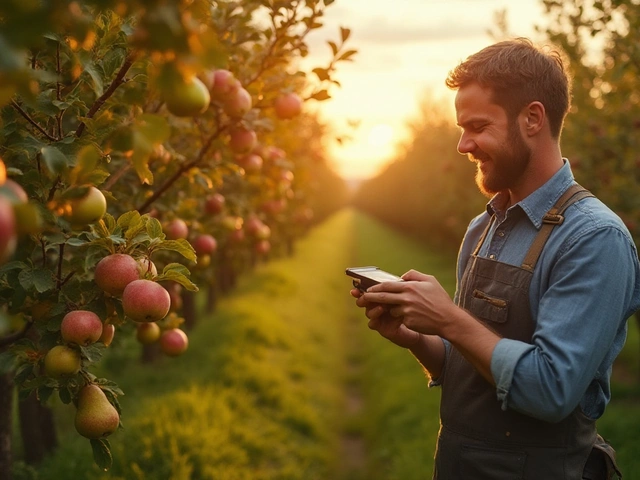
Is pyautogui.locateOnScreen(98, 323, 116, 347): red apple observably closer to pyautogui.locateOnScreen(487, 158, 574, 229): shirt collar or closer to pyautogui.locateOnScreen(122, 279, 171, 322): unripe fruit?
pyautogui.locateOnScreen(122, 279, 171, 322): unripe fruit

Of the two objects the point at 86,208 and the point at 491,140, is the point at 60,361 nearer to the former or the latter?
the point at 86,208

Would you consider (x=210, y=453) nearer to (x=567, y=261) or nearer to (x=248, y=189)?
(x=248, y=189)

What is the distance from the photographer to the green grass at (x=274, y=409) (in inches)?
172

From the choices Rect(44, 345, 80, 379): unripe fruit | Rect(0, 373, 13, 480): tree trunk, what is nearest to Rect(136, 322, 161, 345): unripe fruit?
Rect(44, 345, 80, 379): unripe fruit

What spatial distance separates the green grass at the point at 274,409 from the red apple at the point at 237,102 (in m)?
1.57

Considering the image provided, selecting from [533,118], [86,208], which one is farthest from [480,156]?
[86,208]

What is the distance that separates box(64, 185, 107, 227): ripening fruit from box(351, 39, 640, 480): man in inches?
32.4

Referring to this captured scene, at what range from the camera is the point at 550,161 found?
1.88 meters

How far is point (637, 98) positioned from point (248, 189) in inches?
192

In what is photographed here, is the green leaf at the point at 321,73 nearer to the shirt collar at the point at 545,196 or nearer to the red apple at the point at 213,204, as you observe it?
the shirt collar at the point at 545,196

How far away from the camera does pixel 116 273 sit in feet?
5.33

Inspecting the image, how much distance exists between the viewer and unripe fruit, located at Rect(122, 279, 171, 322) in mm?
1577

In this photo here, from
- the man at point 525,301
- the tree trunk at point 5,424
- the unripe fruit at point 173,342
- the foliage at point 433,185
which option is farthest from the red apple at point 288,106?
the foliage at point 433,185

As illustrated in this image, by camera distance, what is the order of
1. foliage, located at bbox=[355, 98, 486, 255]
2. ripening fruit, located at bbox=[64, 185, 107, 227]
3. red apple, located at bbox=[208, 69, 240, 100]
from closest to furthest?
ripening fruit, located at bbox=[64, 185, 107, 227] < red apple, located at bbox=[208, 69, 240, 100] < foliage, located at bbox=[355, 98, 486, 255]
